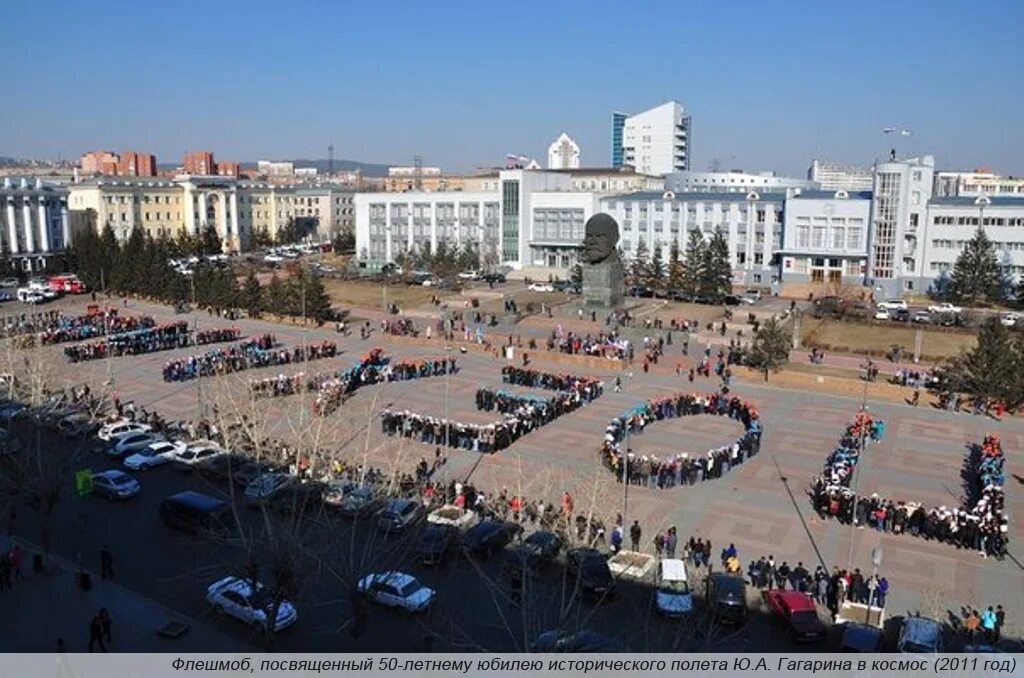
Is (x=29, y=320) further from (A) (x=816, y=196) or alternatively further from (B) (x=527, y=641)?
(A) (x=816, y=196)

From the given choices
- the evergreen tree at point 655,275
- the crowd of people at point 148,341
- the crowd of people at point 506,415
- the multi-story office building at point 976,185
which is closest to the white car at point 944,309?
the evergreen tree at point 655,275

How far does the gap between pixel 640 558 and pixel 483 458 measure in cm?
888

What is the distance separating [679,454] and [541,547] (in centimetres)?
970

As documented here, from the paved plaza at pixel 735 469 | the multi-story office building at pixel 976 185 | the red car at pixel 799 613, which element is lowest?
the paved plaza at pixel 735 469

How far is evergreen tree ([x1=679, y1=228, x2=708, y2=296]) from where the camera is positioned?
197 feet

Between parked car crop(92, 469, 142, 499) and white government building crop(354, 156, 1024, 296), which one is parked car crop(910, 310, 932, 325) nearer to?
white government building crop(354, 156, 1024, 296)

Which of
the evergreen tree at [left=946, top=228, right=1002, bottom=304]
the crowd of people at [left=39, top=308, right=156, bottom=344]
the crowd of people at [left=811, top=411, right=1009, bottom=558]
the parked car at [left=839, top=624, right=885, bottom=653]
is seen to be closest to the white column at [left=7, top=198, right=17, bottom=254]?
the crowd of people at [left=39, top=308, right=156, bottom=344]

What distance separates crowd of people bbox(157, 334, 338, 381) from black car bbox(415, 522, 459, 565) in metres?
15.1

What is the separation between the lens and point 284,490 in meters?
20.6

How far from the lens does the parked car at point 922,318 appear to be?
50306 mm

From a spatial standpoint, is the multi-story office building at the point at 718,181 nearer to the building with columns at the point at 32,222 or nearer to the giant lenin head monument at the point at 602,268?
the giant lenin head monument at the point at 602,268

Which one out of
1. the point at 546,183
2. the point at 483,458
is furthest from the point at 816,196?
the point at 483,458

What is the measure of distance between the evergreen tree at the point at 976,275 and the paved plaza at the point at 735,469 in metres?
28.4

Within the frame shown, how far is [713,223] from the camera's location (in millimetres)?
70188
